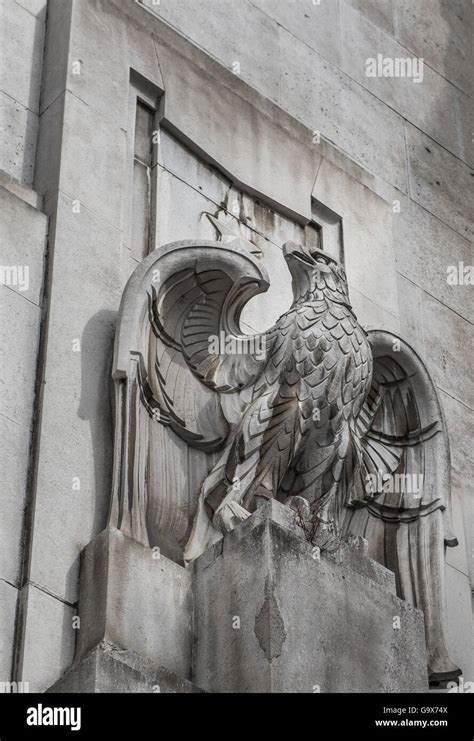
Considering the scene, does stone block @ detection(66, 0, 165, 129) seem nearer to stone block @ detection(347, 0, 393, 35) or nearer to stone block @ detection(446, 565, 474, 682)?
stone block @ detection(347, 0, 393, 35)

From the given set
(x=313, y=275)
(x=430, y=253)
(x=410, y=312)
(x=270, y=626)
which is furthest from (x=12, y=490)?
(x=430, y=253)

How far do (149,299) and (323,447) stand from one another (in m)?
1.23

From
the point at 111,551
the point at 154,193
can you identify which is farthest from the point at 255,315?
the point at 111,551

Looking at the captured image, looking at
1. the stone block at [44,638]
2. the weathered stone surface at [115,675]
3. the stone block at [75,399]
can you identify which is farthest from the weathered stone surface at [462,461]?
the stone block at [44,638]

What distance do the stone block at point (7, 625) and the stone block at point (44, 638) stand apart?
0.15 ft

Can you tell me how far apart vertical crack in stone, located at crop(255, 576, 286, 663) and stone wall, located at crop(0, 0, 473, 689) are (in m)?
0.93

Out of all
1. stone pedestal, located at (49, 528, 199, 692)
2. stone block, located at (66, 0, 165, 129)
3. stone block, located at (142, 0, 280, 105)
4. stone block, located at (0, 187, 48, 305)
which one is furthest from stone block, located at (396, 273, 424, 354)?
stone pedestal, located at (49, 528, 199, 692)

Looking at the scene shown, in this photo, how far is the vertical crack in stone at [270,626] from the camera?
705cm

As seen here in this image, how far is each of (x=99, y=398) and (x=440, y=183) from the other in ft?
15.2

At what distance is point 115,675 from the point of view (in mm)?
6941

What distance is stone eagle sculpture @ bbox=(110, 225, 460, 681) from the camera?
7996 mm

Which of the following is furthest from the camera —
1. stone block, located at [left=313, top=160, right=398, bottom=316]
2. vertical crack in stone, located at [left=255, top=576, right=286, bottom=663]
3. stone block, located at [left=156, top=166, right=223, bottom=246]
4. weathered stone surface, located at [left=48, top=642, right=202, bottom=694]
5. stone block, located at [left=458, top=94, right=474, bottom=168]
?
stone block, located at [left=458, top=94, right=474, bottom=168]

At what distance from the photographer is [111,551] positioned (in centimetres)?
741

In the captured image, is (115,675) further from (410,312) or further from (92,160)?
(410,312)
